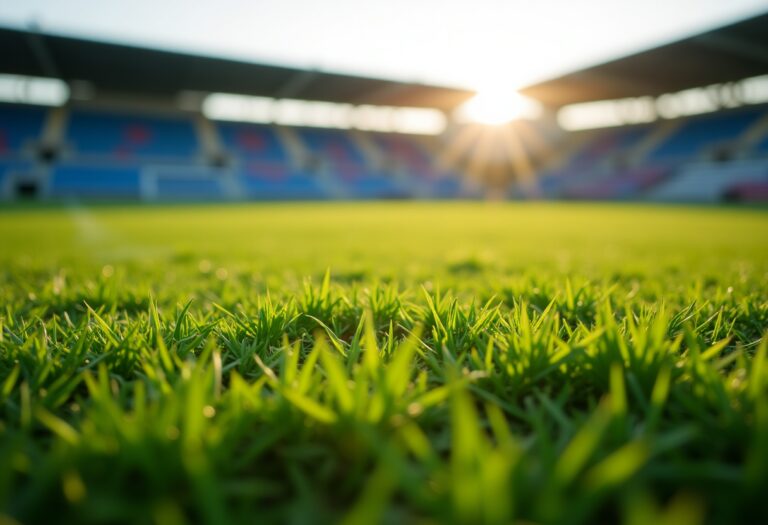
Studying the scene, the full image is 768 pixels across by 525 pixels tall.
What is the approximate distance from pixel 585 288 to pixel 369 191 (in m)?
31.7

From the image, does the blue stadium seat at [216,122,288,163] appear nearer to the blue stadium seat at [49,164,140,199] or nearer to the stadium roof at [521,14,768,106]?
the blue stadium seat at [49,164,140,199]

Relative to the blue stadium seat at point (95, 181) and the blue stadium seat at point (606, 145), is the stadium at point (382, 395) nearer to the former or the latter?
the blue stadium seat at point (95, 181)

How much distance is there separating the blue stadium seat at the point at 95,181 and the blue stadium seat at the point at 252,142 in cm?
714

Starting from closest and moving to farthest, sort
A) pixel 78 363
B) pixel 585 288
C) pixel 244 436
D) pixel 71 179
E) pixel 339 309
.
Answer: pixel 244 436 < pixel 78 363 < pixel 339 309 < pixel 585 288 < pixel 71 179

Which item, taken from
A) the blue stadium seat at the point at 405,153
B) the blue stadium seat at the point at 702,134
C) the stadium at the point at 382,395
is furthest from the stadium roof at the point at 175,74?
the stadium at the point at 382,395

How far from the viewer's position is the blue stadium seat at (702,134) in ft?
90.8

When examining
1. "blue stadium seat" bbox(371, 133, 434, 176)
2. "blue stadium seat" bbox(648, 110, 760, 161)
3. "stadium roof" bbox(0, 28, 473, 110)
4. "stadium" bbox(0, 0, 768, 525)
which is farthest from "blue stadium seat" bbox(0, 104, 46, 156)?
"blue stadium seat" bbox(648, 110, 760, 161)

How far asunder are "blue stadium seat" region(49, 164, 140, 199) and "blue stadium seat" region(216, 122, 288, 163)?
714 cm

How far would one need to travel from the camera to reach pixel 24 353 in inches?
34.3

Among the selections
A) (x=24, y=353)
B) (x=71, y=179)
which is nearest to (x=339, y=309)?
(x=24, y=353)

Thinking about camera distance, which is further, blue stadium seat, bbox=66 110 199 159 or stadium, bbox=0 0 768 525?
blue stadium seat, bbox=66 110 199 159

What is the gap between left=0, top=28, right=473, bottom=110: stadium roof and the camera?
1911cm

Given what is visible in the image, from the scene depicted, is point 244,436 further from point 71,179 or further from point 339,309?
point 71,179

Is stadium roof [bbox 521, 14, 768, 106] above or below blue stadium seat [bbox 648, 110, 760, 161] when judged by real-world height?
above
